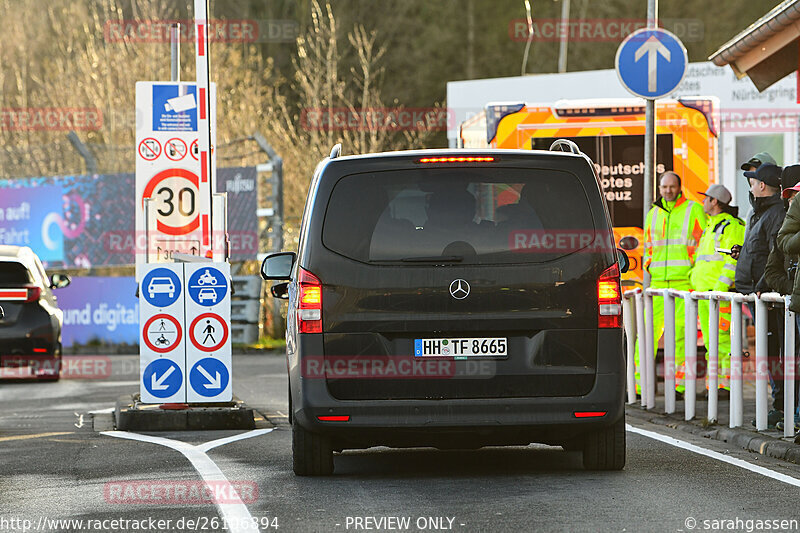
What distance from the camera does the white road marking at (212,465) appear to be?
723 centimetres

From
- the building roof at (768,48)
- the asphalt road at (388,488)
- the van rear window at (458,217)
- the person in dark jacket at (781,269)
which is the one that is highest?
the building roof at (768,48)

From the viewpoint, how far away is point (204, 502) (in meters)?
7.82

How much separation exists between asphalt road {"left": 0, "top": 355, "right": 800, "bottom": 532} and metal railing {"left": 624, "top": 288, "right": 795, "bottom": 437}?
1.44 ft

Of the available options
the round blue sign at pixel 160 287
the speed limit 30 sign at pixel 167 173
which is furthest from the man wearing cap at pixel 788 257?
the speed limit 30 sign at pixel 167 173

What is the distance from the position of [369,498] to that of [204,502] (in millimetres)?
823

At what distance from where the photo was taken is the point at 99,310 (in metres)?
26.2

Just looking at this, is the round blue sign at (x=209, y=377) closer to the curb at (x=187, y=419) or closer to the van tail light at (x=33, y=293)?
the curb at (x=187, y=419)

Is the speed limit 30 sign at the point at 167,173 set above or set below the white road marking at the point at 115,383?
above

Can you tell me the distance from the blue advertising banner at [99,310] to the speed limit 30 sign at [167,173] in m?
11.8

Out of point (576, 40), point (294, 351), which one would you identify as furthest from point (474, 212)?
point (576, 40)

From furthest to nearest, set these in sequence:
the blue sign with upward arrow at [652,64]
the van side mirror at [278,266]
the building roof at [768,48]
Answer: the blue sign with upward arrow at [652,64]
the building roof at [768,48]
the van side mirror at [278,266]

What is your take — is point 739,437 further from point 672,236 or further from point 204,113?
point 204,113

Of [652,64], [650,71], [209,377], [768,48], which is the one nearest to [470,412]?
[209,377]

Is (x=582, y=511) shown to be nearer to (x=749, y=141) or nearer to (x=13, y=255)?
(x=13, y=255)
